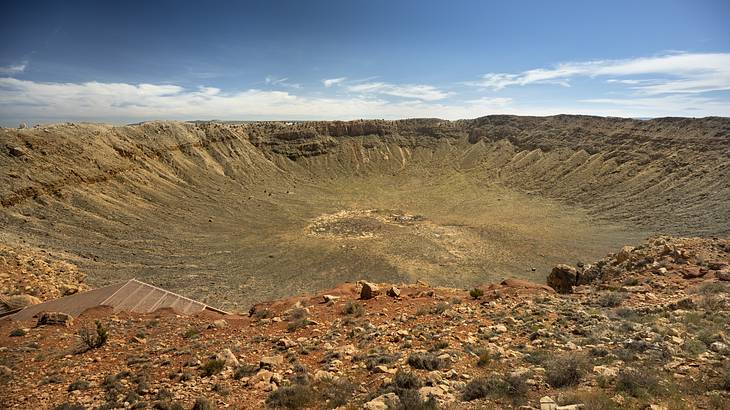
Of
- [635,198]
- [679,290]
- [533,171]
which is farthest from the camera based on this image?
[533,171]

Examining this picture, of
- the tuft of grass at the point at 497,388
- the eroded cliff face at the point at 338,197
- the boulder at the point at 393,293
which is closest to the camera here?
the tuft of grass at the point at 497,388

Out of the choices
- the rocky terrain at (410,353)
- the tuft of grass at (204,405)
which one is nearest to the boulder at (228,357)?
the rocky terrain at (410,353)

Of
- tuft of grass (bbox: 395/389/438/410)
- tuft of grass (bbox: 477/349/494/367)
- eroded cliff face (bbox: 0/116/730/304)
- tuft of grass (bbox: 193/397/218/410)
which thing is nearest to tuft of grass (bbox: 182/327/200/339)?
tuft of grass (bbox: 193/397/218/410)

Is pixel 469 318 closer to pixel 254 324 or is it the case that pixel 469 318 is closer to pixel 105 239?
pixel 254 324

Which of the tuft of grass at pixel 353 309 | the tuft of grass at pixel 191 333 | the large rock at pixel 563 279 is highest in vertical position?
the tuft of grass at pixel 353 309

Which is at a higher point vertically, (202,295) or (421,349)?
(421,349)

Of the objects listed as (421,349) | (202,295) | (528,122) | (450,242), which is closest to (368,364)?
(421,349)

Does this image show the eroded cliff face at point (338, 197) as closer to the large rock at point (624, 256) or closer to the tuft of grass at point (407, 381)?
the large rock at point (624, 256)
